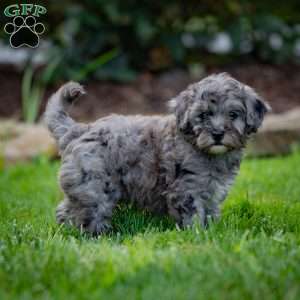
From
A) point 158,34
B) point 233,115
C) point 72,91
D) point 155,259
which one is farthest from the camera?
point 158,34

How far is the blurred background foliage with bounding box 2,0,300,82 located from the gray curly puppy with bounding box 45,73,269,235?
604 cm

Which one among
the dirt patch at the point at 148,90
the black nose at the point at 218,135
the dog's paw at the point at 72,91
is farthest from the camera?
the dirt patch at the point at 148,90

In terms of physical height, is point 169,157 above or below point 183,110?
below

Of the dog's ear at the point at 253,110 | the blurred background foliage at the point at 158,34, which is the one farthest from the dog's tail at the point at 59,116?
the blurred background foliage at the point at 158,34

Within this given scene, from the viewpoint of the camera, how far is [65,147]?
603 cm

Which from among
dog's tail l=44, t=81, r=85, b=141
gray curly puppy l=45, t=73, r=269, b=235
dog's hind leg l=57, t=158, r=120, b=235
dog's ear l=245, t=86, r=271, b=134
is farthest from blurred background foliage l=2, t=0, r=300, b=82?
dog's ear l=245, t=86, r=271, b=134

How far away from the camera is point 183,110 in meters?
5.79

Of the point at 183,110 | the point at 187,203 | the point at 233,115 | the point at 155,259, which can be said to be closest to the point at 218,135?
the point at 233,115

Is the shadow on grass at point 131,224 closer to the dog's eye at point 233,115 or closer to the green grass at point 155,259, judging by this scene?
the green grass at point 155,259

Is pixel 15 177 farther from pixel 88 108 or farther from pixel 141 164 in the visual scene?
pixel 141 164

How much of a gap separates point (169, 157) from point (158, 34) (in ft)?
23.4

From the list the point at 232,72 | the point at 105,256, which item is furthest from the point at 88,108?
the point at 105,256

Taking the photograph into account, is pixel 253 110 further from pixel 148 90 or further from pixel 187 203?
pixel 148 90

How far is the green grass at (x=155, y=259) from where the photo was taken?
152 inches
